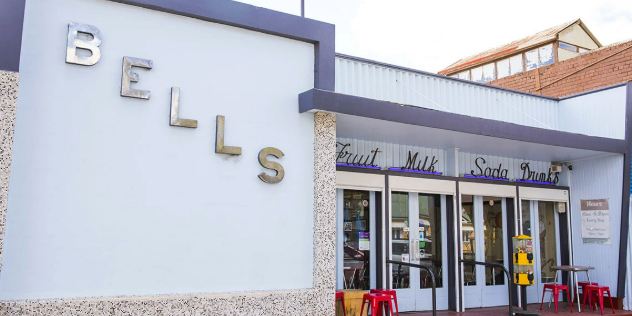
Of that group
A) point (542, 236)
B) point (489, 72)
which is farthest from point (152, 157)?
point (489, 72)

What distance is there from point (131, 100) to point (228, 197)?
153cm

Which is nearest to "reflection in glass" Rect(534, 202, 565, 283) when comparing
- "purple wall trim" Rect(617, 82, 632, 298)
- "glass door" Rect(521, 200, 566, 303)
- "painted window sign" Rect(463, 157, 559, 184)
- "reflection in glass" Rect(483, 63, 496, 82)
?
"glass door" Rect(521, 200, 566, 303)

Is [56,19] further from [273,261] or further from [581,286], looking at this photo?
[581,286]

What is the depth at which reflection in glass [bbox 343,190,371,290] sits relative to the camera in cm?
880

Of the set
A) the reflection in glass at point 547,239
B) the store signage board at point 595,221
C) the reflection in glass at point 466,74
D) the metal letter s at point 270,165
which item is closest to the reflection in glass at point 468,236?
the reflection in glass at point 547,239

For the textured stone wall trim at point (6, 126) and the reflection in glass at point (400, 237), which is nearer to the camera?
the textured stone wall trim at point (6, 126)

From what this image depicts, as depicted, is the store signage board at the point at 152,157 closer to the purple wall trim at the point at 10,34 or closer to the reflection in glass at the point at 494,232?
the purple wall trim at the point at 10,34

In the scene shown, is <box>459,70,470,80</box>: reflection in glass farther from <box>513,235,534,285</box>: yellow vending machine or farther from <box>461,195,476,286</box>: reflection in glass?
<box>513,235,534,285</box>: yellow vending machine

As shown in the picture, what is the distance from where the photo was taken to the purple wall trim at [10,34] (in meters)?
5.27


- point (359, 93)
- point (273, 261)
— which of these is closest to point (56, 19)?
point (273, 261)

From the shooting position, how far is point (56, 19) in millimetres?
5582

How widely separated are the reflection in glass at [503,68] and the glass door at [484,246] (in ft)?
25.0

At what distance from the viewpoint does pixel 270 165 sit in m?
6.52

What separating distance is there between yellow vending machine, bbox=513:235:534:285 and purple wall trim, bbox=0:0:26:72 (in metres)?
8.21
